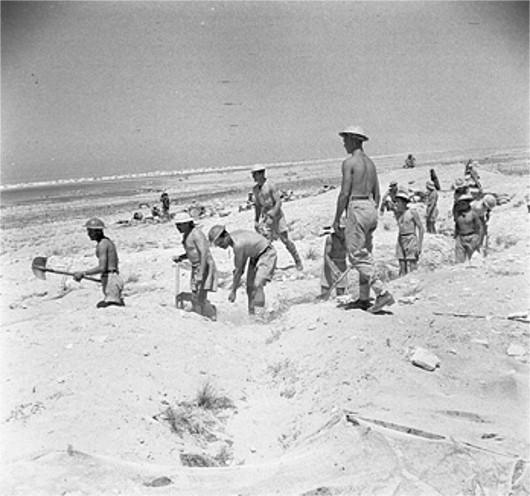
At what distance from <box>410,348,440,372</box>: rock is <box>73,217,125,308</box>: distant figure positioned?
395cm

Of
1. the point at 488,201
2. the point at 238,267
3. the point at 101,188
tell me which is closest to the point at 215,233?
the point at 238,267

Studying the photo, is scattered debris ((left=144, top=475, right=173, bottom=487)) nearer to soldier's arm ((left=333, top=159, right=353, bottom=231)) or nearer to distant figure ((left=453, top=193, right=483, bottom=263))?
soldier's arm ((left=333, top=159, right=353, bottom=231))

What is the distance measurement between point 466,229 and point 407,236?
3.12ft

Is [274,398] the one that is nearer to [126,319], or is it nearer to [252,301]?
[126,319]

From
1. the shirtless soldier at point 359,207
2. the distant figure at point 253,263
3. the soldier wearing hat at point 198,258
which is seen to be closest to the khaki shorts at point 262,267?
the distant figure at point 253,263

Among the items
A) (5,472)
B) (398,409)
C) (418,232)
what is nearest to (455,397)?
(398,409)

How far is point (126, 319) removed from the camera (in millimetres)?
7293

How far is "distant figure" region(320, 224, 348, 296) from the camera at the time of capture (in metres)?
8.88

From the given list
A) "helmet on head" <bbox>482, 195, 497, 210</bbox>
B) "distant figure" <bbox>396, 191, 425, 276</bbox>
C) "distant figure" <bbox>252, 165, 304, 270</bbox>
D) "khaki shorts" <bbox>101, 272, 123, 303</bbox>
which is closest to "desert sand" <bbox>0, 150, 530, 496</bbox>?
"khaki shorts" <bbox>101, 272, 123, 303</bbox>

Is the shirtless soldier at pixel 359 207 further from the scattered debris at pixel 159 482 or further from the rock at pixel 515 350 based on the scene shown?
the scattered debris at pixel 159 482

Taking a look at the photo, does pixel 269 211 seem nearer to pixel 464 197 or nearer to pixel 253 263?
pixel 253 263

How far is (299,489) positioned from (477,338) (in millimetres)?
3093

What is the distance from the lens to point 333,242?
8.88 meters

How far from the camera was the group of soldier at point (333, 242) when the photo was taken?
23.6 ft
